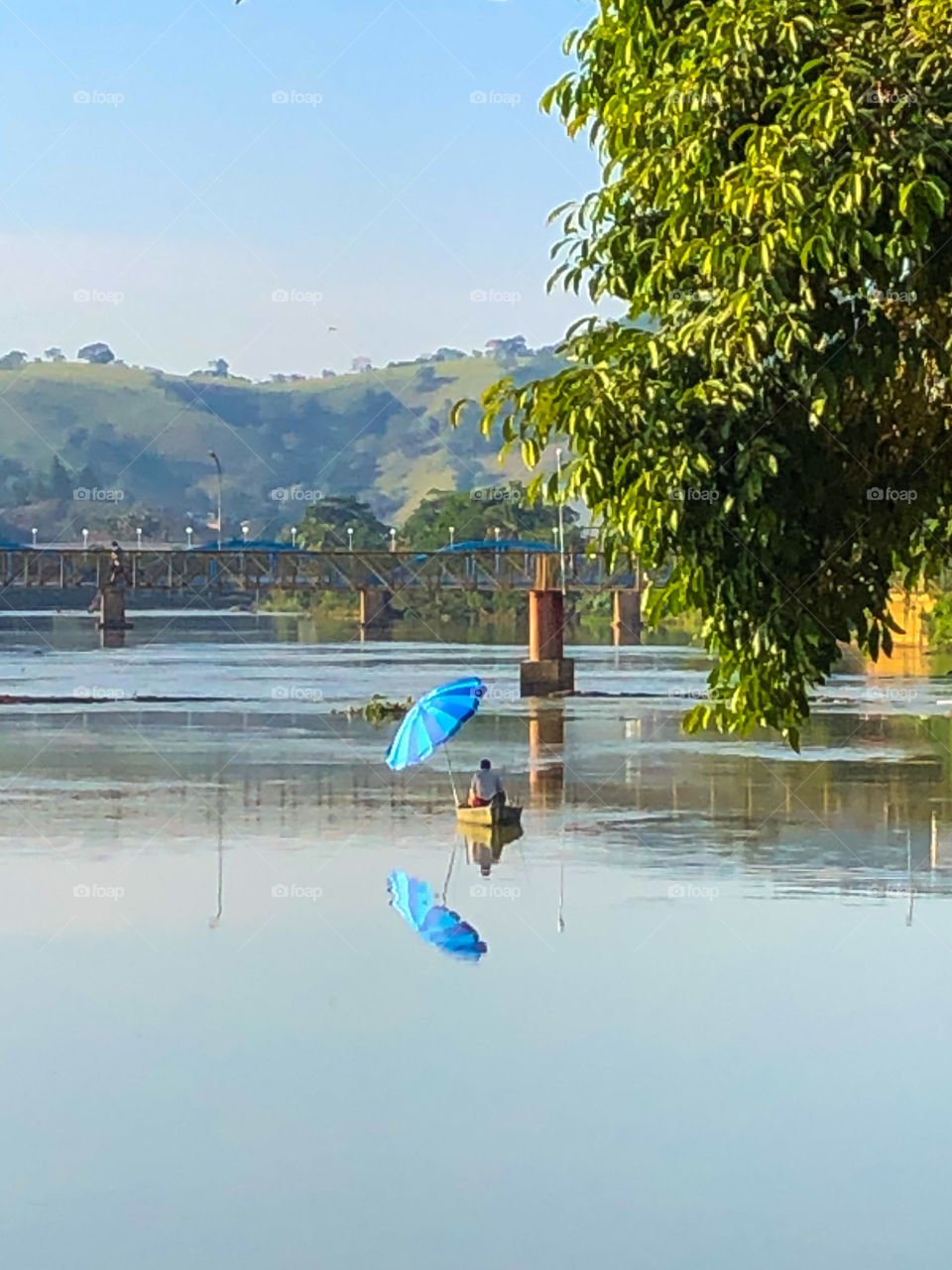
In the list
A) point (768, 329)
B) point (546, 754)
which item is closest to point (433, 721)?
point (546, 754)

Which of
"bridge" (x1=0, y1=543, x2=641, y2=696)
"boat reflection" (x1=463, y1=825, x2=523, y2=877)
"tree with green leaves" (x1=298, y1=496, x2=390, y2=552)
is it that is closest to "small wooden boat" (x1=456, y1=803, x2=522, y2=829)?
"boat reflection" (x1=463, y1=825, x2=523, y2=877)

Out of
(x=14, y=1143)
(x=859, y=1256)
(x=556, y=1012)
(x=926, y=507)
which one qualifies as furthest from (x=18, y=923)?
(x=926, y=507)

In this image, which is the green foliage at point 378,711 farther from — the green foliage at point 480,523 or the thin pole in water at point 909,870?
the green foliage at point 480,523

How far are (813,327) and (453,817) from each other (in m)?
31.4

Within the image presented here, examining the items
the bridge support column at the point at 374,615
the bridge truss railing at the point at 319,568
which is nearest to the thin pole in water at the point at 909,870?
the bridge truss railing at the point at 319,568

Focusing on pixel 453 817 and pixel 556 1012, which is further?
pixel 453 817

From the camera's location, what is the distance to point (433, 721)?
37.9 m

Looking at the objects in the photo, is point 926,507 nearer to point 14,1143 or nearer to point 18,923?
point 14,1143

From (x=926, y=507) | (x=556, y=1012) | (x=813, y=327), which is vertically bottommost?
(x=556, y=1012)

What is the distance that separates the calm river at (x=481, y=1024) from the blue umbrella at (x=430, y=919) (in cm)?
31

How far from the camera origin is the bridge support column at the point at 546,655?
82688 mm

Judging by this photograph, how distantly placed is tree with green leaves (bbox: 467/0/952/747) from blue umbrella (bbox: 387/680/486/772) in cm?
2656

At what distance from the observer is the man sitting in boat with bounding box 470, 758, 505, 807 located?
37.4 meters

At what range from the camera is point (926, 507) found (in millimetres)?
10617
